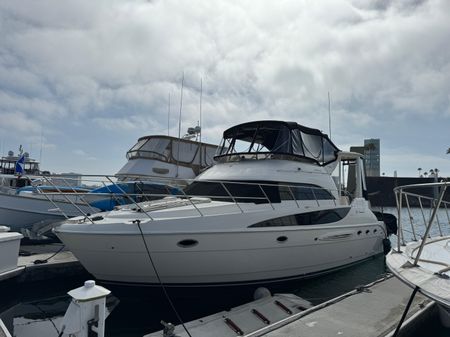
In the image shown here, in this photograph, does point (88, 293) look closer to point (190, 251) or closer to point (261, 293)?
point (190, 251)

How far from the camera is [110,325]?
18.4ft

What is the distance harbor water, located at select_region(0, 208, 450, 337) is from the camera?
18.2ft

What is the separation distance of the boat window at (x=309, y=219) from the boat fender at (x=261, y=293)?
1.20 meters

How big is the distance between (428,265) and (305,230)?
10.6 feet

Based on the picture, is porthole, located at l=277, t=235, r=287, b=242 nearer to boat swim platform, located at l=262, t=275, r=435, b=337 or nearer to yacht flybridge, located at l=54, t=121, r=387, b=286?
yacht flybridge, located at l=54, t=121, r=387, b=286

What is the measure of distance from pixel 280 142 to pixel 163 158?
7.95 meters

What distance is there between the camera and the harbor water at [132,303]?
555 centimetres

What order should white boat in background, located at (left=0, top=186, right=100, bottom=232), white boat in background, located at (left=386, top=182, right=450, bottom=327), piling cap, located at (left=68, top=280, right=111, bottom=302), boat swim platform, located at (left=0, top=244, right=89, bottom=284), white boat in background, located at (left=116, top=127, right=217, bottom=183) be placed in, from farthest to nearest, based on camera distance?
white boat in background, located at (left=116, top=127, right=217, bottom=183) → white boat in background, located at (left=0, top=186, right=100, bottom=232) → boat swim platform, located at (left=0, top=244, right=89, bottom=284) → piling cap, located at (left=68, top=280, right=111, bottom=302) → white boat in background, located at (left=386, top=182, right=450, bottom=327)

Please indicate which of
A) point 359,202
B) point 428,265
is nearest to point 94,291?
point 428,265

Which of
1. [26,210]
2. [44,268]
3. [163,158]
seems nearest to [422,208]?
[44,268]

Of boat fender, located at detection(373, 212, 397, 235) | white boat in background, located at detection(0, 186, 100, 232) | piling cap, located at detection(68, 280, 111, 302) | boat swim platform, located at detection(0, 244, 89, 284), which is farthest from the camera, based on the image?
white boat in background, located at detection(0, 186, 100, 232)

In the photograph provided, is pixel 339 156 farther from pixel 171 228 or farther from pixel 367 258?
pixel 171 228

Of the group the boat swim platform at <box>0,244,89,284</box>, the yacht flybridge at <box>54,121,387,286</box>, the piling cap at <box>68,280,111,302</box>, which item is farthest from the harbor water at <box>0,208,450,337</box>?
the piling cap at <box>68,280,111,302</box>

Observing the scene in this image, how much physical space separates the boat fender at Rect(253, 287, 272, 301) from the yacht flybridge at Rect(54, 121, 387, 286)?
0.71ft
